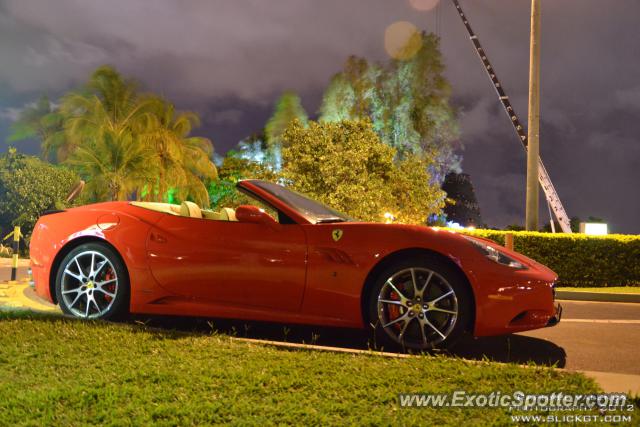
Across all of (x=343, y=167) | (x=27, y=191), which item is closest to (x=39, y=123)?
(x=27, y=191)

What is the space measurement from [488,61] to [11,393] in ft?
106

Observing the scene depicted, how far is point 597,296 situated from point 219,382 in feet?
31.0

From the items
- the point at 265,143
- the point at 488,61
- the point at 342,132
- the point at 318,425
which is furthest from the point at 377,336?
the point at 265,143

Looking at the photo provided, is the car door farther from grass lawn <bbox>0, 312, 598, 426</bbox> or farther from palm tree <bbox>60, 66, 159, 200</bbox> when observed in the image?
palm tree <bbox>60, 66, 159, 200</bbox>

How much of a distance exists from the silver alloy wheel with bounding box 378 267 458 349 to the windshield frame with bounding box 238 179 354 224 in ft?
2.77

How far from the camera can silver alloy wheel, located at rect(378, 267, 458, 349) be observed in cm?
428

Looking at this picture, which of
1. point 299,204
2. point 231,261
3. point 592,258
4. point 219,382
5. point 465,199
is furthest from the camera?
point 465,199

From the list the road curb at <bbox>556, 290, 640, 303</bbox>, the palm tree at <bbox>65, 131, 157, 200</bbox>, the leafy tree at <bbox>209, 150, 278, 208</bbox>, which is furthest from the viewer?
the leafy tree at <bbox>209, 150, 278, 208</bbox>

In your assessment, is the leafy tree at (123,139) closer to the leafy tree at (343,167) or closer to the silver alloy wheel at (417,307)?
the leafy tree at (343,167)

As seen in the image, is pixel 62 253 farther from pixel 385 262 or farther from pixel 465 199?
pixel 465 199

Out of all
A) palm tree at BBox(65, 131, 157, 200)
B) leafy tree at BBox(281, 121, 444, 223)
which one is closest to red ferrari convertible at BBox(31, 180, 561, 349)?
leafy tree at BBox(281, 121, 444, 223)

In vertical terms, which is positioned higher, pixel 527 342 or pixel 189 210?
pixel 189 210

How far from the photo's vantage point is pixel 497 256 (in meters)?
4.37

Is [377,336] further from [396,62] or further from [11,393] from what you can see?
[396,62]
